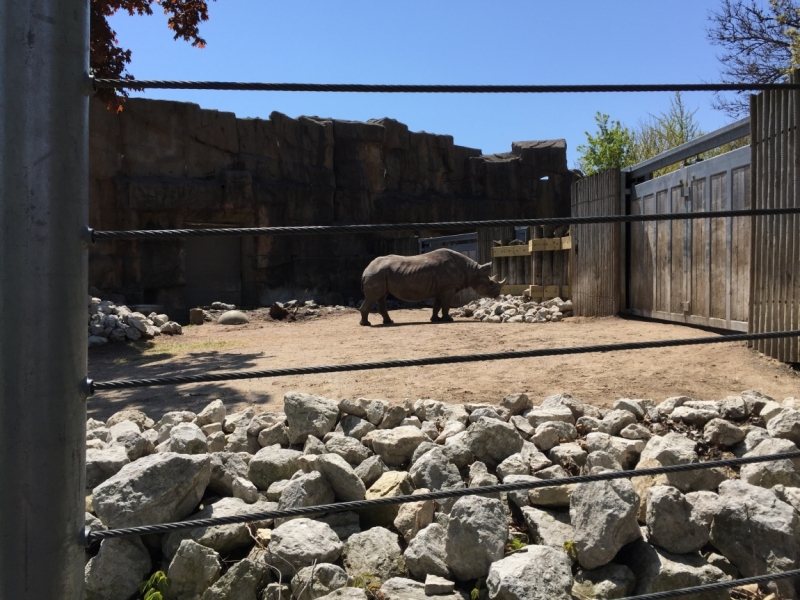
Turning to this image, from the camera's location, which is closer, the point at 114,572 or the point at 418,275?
the point at 114,572

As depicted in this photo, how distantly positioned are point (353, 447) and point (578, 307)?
9.10 metres

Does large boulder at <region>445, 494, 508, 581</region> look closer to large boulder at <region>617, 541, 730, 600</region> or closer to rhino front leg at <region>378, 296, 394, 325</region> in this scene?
large boulder at <region>617, 541, 730, 600</region>

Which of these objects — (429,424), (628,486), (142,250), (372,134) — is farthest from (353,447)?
(372,134)

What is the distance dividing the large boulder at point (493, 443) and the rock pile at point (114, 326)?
8.56 meters

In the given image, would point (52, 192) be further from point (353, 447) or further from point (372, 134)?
point (372, 134)

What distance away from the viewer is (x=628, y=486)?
108 inches

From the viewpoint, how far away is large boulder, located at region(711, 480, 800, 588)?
107 inches

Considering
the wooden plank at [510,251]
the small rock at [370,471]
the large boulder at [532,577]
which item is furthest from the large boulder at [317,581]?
the wooden plank at [510,251]

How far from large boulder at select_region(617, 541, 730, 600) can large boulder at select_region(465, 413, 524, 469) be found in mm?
857

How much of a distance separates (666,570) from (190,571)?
5.62ft

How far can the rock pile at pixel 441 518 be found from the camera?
2.57m

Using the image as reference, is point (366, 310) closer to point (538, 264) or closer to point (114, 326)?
point (538, 264)

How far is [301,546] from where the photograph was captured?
Result: 2.65 metres

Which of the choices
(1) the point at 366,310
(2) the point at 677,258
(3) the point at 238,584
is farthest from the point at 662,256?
(3) the point at 238,584
